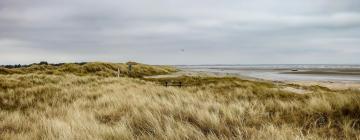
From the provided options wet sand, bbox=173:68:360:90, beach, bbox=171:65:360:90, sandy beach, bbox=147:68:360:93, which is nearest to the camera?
sandy beach, bbox=147:68:360:93

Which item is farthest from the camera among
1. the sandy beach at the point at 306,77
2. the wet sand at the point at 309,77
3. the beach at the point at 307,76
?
the beach at the point at 307,76

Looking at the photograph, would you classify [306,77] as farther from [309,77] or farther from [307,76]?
[307,76]

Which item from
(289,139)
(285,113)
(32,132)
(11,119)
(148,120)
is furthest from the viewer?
(285,113)

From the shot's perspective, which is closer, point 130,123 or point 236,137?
point 236,137

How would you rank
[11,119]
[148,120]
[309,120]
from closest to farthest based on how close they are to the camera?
[148,120], [309,120], [11,119]

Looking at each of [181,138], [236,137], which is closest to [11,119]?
[181,138]

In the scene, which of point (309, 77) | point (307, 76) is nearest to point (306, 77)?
point (309, 77)

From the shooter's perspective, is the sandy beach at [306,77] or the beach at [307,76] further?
the beach at [307,76]

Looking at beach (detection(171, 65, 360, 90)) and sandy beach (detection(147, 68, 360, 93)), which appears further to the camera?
beach (detection(171, 65, 360, 90))

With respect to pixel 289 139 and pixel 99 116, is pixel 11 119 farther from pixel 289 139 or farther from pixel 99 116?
pixel 289 139

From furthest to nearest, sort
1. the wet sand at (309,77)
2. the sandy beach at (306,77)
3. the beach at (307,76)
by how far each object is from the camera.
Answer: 1. the beach at (307,76)
2. the wet sand at (309,77)
3. the sandy beach at (306,77)

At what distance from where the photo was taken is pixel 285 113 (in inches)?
284

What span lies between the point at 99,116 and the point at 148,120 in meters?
1.63

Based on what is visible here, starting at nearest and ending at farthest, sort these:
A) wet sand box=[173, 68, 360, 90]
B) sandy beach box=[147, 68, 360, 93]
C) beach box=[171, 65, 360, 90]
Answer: sandy beach box=[147, 68, 360, 93] → wet sand box=[173, 68, 360, 90] → beach box=[171, 65, 360, 90]
